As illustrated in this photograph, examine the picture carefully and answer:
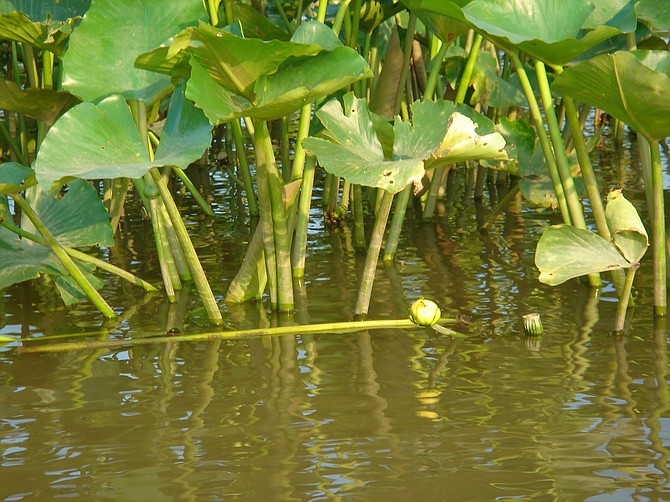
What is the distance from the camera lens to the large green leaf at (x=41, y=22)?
100 inches

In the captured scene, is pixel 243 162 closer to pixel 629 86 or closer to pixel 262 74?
pixel 262 74

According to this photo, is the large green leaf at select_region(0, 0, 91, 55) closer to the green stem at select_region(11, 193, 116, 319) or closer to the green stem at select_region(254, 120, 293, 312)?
the green stem at select_region(11, 193, 116, 319)

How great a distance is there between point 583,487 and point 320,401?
63cm

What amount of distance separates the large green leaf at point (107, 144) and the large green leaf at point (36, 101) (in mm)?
459

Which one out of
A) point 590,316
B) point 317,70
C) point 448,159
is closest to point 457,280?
point 590,316

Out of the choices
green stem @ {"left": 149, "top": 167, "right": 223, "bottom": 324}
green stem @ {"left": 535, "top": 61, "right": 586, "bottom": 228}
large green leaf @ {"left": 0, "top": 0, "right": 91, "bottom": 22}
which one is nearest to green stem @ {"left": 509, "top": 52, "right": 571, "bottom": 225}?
green stem @ {"left": 535, "top": 61, "right": 586, "bottom": 228}

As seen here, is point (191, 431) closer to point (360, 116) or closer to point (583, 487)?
point (583, 487)

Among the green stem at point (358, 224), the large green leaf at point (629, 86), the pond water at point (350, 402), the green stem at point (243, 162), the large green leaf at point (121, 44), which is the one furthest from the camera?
the green stem at point (358, 224)

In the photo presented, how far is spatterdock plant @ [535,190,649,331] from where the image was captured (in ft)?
7.18

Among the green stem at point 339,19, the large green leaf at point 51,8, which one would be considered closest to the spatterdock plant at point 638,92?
the green stem at point 339,19

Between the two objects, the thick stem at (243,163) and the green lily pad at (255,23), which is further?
the thick stem at (243,163)

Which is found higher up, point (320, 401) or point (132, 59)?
point (132, 59)

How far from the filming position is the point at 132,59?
251cm

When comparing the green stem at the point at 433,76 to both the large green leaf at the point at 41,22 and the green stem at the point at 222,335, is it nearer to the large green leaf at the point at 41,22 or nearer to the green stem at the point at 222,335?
the green stem at the point at 222,335
